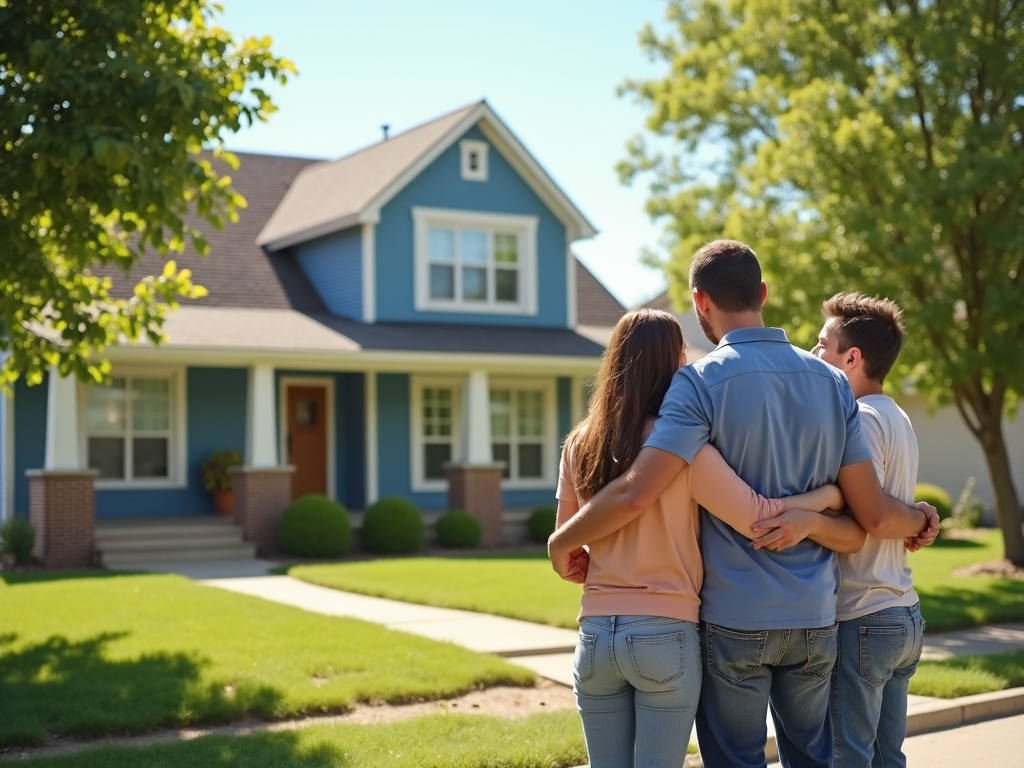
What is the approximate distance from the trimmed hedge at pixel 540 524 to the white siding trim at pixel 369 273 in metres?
4.44

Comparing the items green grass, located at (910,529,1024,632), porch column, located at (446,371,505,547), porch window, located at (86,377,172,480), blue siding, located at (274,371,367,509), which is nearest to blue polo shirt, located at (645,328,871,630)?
green grass, located at (910,529,1024,632)

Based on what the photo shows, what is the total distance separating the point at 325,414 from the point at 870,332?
1771 cm

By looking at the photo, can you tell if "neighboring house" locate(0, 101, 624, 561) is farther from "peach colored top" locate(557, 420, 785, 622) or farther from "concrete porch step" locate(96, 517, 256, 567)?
"peach colored top" locate(557, 420, 785, 622)

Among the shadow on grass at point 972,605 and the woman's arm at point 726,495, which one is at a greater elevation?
the woman's arm at point 726,495

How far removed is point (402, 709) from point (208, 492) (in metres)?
12.9

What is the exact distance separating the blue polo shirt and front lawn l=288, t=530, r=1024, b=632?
7068 mm

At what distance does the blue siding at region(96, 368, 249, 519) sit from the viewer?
750 inches

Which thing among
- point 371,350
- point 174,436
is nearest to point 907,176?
point 371,350

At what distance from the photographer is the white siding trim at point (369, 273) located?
2030 centimetres

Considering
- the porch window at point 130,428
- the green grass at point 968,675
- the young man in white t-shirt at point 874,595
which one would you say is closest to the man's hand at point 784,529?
the young man in white t-shirt at point 874,595

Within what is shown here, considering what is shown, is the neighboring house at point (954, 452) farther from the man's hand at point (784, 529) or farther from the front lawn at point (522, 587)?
the man's hand at point (784, 529)

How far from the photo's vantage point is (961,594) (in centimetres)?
1268

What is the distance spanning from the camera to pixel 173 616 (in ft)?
34.0

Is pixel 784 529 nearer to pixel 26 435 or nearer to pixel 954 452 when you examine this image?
pixel 26 435
